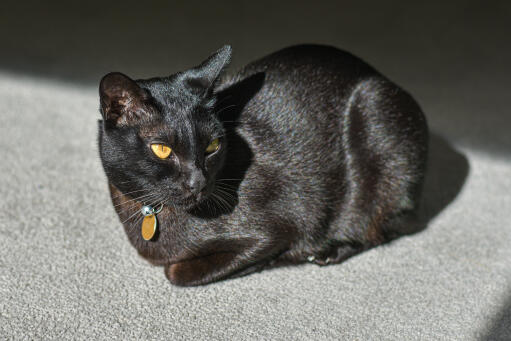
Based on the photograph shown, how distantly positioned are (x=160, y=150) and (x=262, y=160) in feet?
0.98

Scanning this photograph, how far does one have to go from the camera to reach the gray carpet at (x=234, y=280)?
1.31 m

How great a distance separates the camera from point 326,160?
1.52m

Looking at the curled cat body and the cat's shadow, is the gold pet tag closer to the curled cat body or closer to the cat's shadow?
the curled cat body

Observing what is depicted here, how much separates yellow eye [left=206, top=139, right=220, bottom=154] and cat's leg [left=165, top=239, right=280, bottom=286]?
0.79ft

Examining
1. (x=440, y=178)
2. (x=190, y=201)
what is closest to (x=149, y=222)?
(x=190, y=201)

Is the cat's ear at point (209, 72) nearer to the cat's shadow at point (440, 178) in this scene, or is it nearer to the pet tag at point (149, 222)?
the pet tag at point (149, 222)

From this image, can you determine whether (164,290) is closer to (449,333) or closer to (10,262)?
(10,262)

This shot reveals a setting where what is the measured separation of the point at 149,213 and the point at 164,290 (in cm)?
19

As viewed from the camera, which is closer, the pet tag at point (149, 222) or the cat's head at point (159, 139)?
the cat's head at point (159, 139)

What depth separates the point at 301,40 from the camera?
117 inches

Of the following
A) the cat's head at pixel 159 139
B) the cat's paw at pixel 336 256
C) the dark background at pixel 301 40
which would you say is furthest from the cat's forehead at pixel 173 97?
the dark background at pixel 301 40

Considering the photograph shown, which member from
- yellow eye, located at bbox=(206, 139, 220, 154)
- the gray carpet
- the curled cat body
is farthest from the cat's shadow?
yellow eye, located at bbox=(206, 139, 220, 154)

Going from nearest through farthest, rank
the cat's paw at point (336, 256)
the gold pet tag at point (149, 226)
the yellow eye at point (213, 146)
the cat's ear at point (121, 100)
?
the cat's ear at point (121, 100) < the yellow eye at point (213, 146) < the gold pet tag at point (149, 226) < the cat's paw at point (336, 256)

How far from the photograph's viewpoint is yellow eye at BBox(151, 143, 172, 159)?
1230mm
